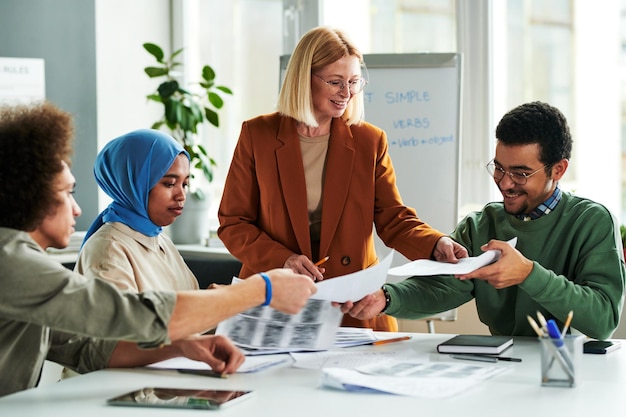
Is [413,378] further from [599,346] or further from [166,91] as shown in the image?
[166,91]

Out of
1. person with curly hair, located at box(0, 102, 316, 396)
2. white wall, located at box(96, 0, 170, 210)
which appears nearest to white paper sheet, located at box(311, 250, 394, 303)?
person with curly hair, located at box(0, 102, 316, 396)

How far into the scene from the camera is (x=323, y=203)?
267cm

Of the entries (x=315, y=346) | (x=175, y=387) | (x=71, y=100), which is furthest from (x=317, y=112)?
(x=71, y=100)

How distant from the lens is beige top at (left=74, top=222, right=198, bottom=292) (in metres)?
2.19

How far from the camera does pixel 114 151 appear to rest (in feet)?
7.99

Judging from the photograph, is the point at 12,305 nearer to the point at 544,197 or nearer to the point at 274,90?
the point at 544,197

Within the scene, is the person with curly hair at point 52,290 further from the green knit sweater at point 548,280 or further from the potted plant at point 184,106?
the potted plant at point 184,106

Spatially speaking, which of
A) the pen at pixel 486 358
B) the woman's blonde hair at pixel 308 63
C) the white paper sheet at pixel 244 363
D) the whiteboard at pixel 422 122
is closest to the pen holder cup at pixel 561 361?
the pen at pixel 486 358

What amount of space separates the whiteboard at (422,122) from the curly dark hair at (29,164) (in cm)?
216

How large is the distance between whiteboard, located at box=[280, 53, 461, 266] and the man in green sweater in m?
1.14

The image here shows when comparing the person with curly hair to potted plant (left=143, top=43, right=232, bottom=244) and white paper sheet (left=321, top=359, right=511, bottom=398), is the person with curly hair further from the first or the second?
potted plant (left=143, top=43, right=232, bottom=244)

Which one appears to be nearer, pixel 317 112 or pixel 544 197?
pixel 544 197

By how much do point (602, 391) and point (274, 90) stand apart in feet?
11.9

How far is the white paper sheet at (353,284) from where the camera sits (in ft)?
6.34
